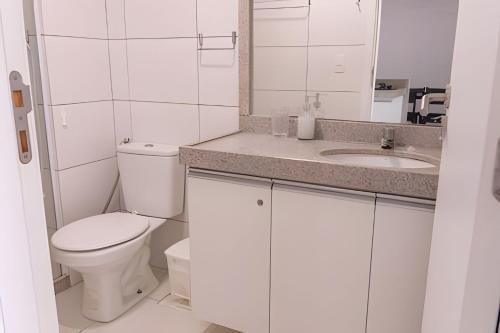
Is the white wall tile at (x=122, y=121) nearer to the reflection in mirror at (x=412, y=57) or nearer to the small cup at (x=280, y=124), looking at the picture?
the small cup at (x=280, y=124)

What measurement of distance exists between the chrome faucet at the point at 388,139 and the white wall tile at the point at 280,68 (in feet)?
1.42

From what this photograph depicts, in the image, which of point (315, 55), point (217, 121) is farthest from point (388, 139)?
point (217, 121)

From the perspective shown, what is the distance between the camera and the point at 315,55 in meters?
1.90

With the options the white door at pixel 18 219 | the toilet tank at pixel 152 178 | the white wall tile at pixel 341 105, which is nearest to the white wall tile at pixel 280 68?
the white wall tile at pixel 341 105

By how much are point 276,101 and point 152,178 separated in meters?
0.75

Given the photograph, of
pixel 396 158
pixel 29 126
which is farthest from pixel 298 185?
pixel 29 126

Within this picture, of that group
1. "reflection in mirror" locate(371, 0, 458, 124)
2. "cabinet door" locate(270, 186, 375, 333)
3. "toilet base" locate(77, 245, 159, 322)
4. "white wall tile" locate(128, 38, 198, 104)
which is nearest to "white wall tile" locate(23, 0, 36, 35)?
"white wall tile" locate(128, 38, 198, 104)

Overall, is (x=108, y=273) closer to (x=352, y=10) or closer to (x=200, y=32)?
(x=200, y=32)

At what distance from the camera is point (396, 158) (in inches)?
65.9

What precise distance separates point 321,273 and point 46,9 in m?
1.71

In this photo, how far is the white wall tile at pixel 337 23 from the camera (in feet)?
5.88

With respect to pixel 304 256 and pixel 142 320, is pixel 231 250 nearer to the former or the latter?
pixel 304 256

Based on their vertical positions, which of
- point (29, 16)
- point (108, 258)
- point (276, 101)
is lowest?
point (108, 258)

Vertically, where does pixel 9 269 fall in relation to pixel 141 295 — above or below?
above
